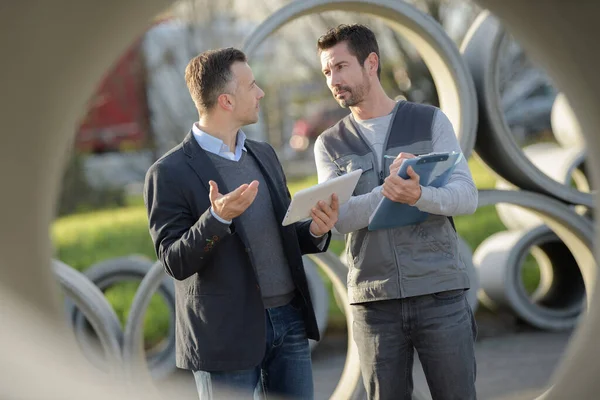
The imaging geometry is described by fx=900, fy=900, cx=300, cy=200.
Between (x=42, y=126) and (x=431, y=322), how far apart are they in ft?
5.45

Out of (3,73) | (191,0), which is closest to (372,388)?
(3,73)

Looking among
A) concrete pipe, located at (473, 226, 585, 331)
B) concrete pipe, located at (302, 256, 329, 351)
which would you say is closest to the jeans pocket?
concrete pipe, located at (302, 256, 329, 351)

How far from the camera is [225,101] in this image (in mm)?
3162

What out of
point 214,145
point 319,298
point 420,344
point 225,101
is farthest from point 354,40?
point 319,298

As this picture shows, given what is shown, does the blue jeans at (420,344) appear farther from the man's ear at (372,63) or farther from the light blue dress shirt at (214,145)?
the man's ear at (372,63)

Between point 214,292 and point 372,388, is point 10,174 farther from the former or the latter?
point 372,388

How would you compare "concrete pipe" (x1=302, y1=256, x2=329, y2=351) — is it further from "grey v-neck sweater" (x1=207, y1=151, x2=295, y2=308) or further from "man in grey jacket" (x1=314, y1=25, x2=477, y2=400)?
"grey v-neck sweater" (x1=207, y1=151, x2=295, y2=308)

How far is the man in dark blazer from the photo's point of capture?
2982 mm

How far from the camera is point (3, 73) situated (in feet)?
6.30

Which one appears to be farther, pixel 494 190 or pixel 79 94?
pixel 494 190

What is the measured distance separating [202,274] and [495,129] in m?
2.28

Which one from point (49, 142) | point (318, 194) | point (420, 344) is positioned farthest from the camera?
point (420, 344)

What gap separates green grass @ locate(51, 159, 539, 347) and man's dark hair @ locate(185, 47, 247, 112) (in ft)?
15.8

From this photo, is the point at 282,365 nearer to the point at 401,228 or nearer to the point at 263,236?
the point at 263,236
